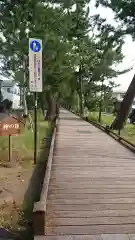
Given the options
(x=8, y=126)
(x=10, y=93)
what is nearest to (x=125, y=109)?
(x=8, y=126)

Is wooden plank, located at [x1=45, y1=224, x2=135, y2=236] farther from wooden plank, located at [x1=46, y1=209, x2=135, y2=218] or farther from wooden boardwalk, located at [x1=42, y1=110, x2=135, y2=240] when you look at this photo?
wooden plank, located at [x1=46, y1=209, x2=135, y2=218]

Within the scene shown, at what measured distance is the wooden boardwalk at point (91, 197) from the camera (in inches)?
161

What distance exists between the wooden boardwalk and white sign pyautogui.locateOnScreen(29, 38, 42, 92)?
84.4 inches

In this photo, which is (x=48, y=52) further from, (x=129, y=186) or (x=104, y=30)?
(x=129, y=186)

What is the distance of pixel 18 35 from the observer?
15531 mm

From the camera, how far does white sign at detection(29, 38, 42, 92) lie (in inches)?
326

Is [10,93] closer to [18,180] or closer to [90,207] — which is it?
[18,180]

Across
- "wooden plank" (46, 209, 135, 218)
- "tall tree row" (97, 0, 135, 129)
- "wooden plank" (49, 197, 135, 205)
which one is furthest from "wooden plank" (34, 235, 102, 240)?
"tall tree row" (97, 0, 135, 129)

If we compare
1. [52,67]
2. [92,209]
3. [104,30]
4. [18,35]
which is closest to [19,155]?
[92,209]

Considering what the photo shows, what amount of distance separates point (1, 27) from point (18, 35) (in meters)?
1.74

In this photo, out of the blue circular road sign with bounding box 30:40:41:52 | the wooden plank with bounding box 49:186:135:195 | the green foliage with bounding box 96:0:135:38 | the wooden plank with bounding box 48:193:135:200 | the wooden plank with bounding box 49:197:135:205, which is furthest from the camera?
the green foliage with bounding box 96:0:135:38

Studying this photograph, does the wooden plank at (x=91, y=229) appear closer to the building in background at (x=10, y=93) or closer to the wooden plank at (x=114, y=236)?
the wooden plank at (x=114, y=236)

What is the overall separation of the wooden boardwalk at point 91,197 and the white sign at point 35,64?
2.14 m

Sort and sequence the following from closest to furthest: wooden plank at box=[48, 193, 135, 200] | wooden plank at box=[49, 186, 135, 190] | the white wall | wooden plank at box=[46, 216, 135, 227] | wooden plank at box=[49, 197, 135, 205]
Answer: wooden plank at box=[46, 216, 135, 227]
wooden plank at box=[49, 197, 135, 205]
wooden plank at box=[48, 193, 135, 200]
wooden plank at box=[49, 186, 135, 190]
the white wall
